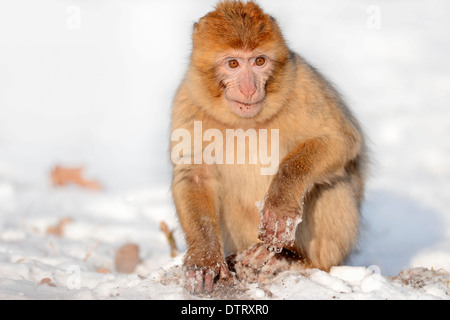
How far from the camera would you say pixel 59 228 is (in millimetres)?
6875

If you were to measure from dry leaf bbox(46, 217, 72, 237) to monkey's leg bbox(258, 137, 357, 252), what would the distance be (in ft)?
9.93

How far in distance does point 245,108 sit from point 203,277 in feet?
3.47

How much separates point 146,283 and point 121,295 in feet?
0.78

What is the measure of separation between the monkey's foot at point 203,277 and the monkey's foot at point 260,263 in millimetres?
240

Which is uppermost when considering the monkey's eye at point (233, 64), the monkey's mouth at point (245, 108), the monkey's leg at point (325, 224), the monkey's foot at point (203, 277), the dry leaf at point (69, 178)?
the monkey's eye at point (233, 64)

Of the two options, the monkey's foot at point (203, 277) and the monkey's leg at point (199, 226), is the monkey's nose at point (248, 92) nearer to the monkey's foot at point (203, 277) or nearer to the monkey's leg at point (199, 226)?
the monkey's leg at point (199, 226)

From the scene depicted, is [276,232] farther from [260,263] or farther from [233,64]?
[233,64]

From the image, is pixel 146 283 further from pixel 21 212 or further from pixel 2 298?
pixel 21 212

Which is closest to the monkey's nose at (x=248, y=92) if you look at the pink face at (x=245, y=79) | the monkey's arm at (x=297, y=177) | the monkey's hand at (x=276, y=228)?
the pink face at (x=245, y=79)

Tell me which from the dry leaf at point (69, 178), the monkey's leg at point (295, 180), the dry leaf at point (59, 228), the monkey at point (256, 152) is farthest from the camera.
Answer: the dry leaf at point (69, 178)

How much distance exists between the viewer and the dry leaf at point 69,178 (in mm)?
8336

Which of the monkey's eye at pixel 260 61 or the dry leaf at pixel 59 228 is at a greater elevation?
the monkey's eye at pixel 260 61

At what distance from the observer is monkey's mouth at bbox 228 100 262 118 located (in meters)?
4.40

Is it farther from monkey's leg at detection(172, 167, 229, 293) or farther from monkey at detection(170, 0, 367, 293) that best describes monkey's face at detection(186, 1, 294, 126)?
monkey's leg at detection(172, 167, 229, 293)
